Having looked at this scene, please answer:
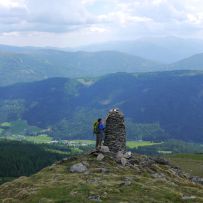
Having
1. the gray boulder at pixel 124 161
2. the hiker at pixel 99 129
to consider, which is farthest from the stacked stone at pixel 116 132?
the gray boulder at pixel 124 161

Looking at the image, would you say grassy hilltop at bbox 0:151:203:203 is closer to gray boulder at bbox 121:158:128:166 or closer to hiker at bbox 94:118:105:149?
gray boulder at bbox 121:158:128:166

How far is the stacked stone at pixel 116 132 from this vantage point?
65.0 meters

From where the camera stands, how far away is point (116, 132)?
64875 millimetres

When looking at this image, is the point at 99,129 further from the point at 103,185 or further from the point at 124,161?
the point at 103,185

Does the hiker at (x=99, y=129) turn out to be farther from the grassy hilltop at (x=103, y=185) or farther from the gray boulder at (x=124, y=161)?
the gray boulder at (x=124, y=161)

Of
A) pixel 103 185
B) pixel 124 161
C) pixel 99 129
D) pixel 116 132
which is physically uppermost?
pixel 99 129

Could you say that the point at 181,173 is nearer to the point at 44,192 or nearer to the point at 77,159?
the point at 77,159

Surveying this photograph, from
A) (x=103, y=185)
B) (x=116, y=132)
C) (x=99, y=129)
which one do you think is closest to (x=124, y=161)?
(x=116, y=132)

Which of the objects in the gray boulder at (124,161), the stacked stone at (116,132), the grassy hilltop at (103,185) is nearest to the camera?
the grassy hilltop at (103,185)

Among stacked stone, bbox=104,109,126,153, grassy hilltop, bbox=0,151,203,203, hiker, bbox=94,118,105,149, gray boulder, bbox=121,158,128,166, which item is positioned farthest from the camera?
hiker, bbox=94,118,105,149

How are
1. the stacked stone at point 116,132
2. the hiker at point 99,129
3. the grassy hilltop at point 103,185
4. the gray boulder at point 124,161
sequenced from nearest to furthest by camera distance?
the grassy hilltop at point 103,185, the gray boulder at point 124,161, the stacked stone at point 116,132, the hiker at point 99,129

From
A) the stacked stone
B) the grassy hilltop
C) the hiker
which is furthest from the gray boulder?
the hiker

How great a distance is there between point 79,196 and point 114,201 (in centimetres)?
398

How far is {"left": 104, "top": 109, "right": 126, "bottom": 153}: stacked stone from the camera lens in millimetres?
65000
